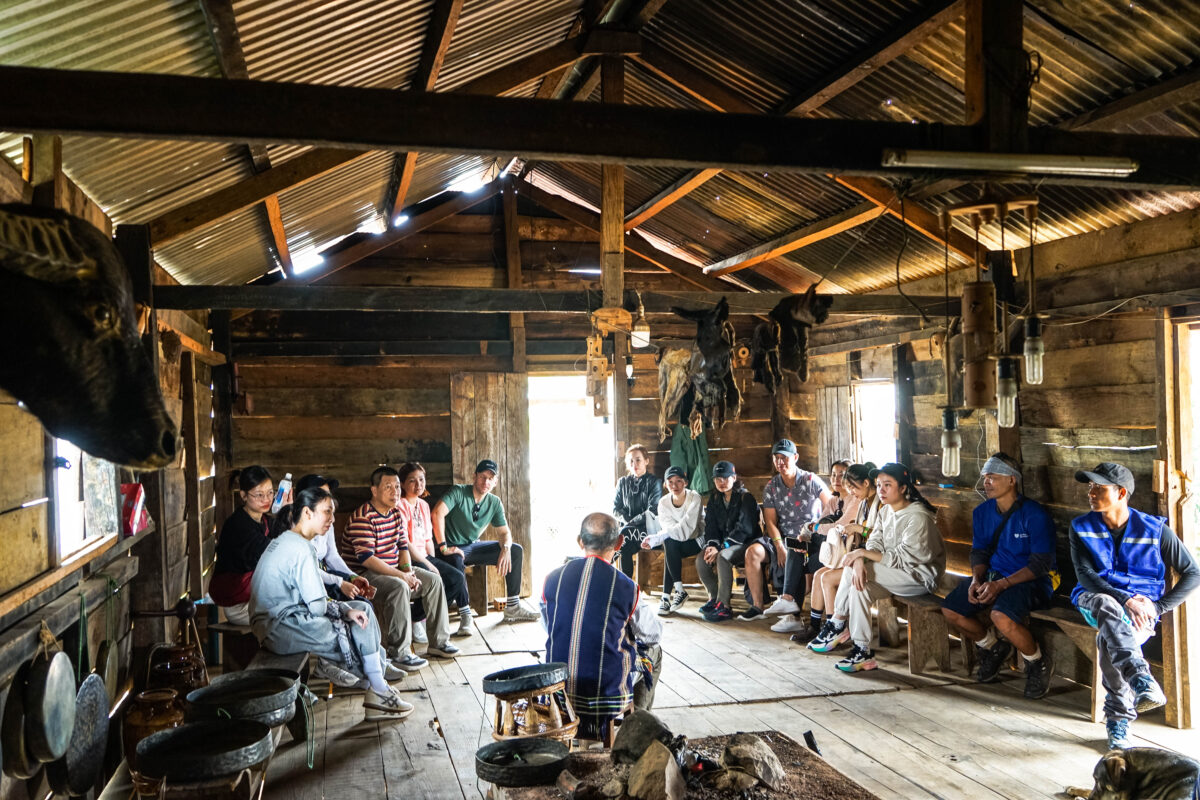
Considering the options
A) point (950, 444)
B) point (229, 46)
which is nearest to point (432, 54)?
point (229, 46)

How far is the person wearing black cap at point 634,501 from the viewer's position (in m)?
8.92

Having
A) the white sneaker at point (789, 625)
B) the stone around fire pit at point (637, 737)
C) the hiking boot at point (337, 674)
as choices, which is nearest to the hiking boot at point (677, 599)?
the white sneaker at point (789, 625)

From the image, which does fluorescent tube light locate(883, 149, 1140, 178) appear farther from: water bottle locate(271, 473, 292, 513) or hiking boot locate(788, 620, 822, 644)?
water bottle locate(271, 473, 292, 513)

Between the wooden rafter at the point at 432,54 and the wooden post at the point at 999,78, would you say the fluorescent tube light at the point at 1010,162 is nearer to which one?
the wooden post at the point at 999,78

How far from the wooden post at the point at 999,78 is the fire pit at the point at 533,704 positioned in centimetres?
276

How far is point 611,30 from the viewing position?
20.2ft

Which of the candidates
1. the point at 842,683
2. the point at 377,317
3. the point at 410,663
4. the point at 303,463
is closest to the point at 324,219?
the point at 377,317

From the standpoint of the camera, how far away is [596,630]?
13.5 feet

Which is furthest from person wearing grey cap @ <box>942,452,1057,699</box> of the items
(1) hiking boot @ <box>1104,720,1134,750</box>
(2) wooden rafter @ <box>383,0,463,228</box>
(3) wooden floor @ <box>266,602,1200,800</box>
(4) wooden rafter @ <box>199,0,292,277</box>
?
(4) wooden rafter @ <box>199,0,292,277</box>

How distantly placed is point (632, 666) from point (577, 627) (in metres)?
0.35

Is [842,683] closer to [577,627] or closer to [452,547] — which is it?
[577,627]

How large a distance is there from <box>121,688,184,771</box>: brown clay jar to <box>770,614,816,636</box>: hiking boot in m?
4.71

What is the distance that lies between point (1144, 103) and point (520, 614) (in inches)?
241

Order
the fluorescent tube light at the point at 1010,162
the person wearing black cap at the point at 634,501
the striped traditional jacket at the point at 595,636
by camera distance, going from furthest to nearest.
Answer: the person wearing black cap at the point at 634,501 < the striped traditional jacket at the point at 595,636 < the fluorescent tube light at the point at 1010,162
